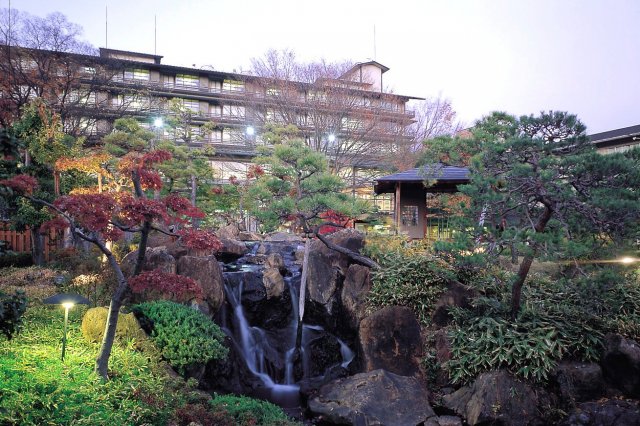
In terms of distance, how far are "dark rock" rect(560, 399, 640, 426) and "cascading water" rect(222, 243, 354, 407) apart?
4782mm

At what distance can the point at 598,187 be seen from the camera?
6867 millimetres

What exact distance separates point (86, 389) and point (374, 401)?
4.70m

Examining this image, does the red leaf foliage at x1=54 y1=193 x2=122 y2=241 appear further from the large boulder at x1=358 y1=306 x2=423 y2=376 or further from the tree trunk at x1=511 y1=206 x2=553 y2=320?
the tree trunk at x1=511 y1=206 x2=553 y2=320

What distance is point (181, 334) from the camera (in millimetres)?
7168

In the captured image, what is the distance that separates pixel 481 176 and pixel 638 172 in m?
2.28

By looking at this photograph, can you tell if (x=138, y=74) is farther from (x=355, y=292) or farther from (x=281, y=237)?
(x=355, y=292)

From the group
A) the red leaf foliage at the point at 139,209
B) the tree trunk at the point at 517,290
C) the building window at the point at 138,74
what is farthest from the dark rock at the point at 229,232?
the building window at the point at 138,74

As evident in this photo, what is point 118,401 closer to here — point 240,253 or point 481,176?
point 481,176

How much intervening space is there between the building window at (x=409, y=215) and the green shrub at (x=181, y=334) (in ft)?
39.5

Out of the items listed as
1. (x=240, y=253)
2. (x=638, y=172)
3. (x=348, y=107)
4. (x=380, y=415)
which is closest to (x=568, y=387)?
(x=380, y=415)

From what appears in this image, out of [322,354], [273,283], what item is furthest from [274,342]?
[273,283]

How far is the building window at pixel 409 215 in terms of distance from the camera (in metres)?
18.3

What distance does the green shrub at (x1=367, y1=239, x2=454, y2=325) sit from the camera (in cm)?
938

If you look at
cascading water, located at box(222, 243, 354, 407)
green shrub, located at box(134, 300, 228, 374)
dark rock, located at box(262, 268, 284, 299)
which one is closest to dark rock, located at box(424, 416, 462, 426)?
cascading water, located at box(222, 243, 354, 407)
